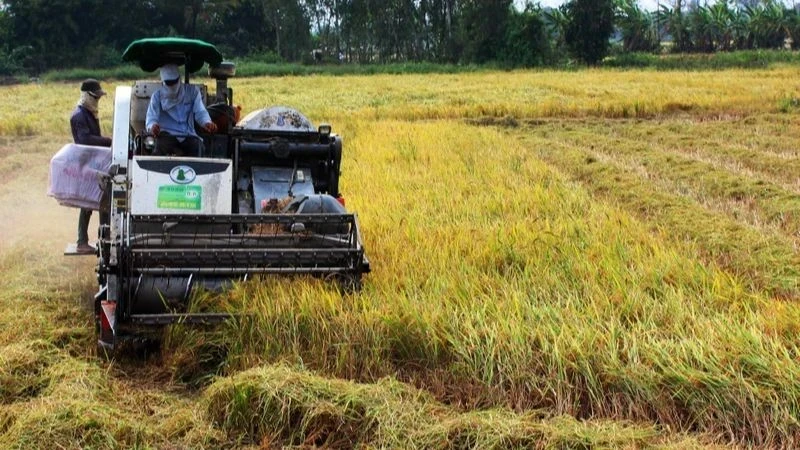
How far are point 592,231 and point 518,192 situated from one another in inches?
70.7

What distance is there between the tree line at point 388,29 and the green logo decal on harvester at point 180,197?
116ft

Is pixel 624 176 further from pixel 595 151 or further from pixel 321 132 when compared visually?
pixel 321 132

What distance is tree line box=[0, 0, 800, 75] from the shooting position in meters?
40.1

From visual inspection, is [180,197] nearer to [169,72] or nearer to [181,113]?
[181,113]

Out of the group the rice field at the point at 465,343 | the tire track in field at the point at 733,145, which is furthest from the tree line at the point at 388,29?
the rice field at the point at 465,343

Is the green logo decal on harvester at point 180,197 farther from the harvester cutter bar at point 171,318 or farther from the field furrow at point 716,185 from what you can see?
the field furrow at point 716,185

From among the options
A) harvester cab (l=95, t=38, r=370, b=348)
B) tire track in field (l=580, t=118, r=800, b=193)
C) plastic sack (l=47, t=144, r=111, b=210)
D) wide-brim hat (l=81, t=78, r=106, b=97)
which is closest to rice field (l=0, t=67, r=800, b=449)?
harvester cab (l=95, t=38, r=370, b=348)

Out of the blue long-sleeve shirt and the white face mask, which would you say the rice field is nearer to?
the blue long-sleeve shirt

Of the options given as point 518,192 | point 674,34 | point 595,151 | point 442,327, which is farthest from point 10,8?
point 442,327

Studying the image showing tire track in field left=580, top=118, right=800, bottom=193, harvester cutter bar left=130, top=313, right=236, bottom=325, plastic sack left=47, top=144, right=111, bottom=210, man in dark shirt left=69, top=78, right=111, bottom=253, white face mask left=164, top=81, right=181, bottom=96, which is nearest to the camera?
harvester cutter bar left=130, top=313, right=236, bottom=325

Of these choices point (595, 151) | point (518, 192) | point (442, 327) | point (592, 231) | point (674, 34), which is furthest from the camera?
point (674, 34)

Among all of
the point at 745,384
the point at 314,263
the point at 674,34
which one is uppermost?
the point at 674,34

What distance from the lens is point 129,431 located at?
341 centimetres

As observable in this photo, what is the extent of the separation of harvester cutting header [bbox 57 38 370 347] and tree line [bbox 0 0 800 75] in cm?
3431
